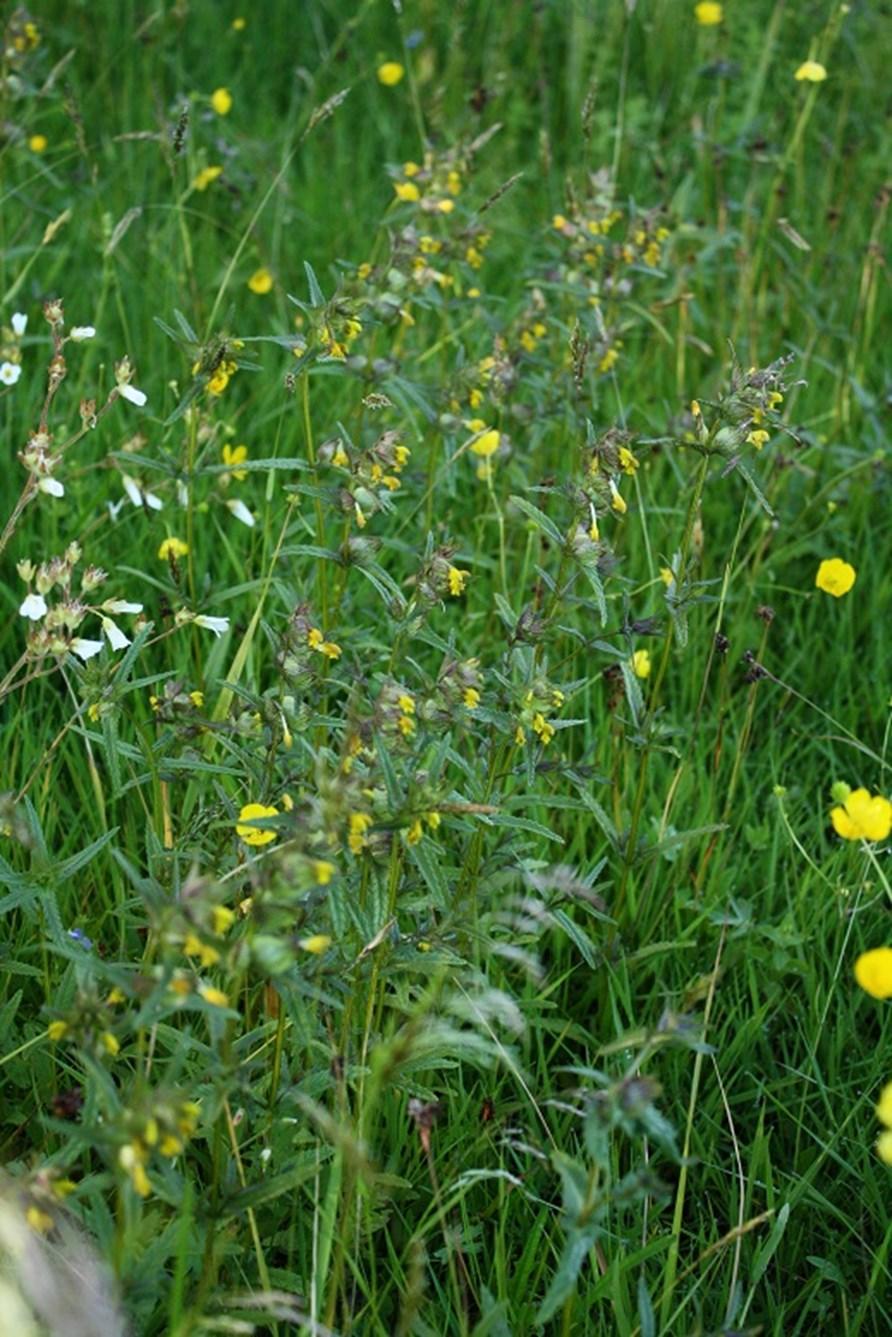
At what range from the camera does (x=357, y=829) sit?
1.48 m

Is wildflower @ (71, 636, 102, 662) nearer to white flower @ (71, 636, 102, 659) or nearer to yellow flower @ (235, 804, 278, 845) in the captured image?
white flower @ (71, 636, 102, 659)

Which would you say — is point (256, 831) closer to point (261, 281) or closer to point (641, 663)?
point (641, 663)

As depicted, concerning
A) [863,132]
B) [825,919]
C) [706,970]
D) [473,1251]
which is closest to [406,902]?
[473,1251]

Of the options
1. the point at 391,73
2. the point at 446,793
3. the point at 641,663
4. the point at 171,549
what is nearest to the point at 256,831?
the point at 446,793

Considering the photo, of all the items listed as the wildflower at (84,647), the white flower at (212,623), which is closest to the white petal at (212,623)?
the white flower at (212,623)

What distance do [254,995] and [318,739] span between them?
352mm

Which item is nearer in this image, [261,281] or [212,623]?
[212,623]

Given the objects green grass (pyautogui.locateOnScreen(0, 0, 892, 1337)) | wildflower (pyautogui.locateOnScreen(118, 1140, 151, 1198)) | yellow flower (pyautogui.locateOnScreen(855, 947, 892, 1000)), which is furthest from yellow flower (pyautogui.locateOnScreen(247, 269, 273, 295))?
wildflower (pyautogui.locateOnScreen(118, 1140, 151, 1198))

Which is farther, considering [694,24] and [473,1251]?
[694,24]

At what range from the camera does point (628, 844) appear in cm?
214

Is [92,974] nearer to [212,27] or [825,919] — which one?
[825,919]

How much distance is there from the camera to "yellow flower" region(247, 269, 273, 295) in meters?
3.21

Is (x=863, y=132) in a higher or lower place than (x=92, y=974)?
lower

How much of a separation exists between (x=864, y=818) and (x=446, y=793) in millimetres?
557
